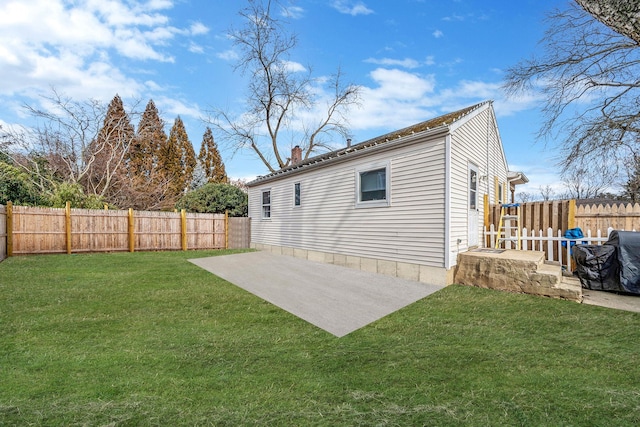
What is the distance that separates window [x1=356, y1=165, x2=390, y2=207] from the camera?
7.74 m

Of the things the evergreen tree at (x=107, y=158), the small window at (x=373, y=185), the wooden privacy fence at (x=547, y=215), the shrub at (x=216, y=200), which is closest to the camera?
the wooden privacy fence at (x=547, y=215)

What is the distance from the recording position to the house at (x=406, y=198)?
652cm

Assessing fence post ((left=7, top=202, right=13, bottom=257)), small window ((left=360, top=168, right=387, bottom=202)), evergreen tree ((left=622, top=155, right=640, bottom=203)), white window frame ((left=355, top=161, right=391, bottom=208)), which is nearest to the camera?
white window frame ((left=355, top=161, right=391, bottom=208))

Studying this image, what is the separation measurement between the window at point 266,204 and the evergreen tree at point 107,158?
12.5m

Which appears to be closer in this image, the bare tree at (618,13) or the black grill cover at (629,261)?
the bare tree at (618,13)

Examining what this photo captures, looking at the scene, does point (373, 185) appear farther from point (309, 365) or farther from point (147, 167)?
point (147, 167)

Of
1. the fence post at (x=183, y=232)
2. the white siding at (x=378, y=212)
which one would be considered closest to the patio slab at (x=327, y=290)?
the white siding at (x=378, y=212)

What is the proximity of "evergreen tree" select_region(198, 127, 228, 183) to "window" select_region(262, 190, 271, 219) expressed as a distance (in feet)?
67.1

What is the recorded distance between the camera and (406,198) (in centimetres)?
719

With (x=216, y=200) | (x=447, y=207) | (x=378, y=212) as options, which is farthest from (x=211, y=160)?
(x=447, y=207)

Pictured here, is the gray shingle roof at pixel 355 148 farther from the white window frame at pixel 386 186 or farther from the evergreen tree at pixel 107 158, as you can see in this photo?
the evergreen tree at pixel 107 158

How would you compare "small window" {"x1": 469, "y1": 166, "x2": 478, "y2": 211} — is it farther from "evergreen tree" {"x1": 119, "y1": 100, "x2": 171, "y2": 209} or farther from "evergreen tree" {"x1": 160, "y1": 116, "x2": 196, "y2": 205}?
"evergreen tree" {"x1": 160, "y1": 116, "x2": 196, "y2": 205}

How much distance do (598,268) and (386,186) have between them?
4.50 metres

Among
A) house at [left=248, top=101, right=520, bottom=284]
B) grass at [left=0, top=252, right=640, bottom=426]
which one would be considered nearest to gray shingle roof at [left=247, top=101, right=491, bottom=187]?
house at [left=248, top=101, right=520, bottom=284]
